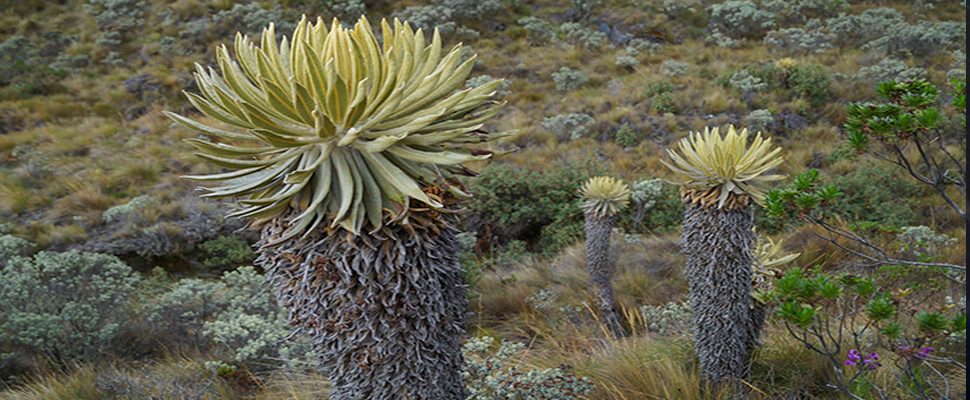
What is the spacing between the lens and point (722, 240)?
9.73 feet

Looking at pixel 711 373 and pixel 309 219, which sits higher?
pixel 309 219

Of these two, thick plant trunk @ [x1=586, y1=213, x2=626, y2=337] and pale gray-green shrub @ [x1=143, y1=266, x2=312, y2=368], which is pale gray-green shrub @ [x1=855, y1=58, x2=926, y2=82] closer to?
thick plant trunk @ [x1=586, y1=213, x2=626, y2=337]

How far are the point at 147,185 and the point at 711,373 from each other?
917 cm

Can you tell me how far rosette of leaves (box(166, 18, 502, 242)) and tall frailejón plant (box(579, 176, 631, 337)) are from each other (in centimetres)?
351

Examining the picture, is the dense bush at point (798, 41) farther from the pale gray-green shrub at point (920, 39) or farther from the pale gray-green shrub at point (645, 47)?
the pale gray-green shrub at point (645, 47)

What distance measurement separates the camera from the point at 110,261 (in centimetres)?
507

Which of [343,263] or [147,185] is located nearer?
[343,263]

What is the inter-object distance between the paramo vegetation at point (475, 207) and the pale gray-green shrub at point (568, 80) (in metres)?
0.05

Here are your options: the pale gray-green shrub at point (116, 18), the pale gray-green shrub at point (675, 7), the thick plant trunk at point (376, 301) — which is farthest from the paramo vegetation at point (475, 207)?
the pale gray-green shrub at point (675, 7)

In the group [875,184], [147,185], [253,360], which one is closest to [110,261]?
[253,360]

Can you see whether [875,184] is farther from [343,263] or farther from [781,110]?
[343,263]

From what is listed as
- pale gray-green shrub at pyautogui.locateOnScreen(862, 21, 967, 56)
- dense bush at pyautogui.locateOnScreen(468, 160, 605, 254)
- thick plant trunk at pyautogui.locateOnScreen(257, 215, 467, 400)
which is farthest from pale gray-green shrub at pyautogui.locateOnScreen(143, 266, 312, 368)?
pale gray-green shrub at pyautogui.locateOnScreen(862, 21, 967, 56)

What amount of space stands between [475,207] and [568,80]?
21.1 ft

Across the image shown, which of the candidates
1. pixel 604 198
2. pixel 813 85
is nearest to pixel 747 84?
pixel 813 85
